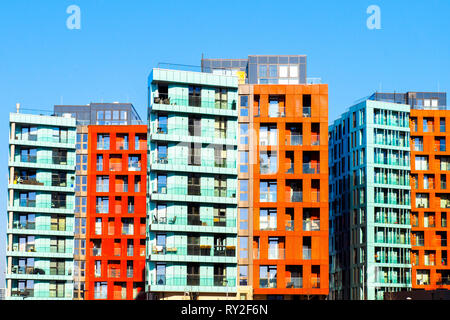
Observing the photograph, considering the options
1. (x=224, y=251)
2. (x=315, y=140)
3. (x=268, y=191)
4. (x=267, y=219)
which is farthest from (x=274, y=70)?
(x=224, y=251)

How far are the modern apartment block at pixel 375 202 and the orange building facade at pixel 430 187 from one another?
4.40 meters

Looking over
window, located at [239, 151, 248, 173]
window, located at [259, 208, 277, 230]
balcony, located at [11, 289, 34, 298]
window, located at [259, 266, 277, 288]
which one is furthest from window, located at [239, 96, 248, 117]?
balcony, located at [11, 289, 34, 298]

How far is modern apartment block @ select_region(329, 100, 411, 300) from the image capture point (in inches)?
5728

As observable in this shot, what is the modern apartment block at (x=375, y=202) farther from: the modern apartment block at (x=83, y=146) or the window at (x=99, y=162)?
the window at (x=99, y=162)

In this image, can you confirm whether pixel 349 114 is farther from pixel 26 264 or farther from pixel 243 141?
pixel 26 264

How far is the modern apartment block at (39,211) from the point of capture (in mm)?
129375

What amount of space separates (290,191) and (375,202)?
40.6 metres

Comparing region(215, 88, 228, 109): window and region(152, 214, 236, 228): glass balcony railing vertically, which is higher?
region(215, 88, 228, 109): window

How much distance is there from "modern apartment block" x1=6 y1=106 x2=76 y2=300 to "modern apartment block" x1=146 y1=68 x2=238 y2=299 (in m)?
28.4

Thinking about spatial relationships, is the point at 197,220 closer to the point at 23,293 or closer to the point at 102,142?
the point at 23,293

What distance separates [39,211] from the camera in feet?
427

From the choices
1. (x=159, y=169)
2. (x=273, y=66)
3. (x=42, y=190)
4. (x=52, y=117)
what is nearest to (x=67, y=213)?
(x=42, y=190)

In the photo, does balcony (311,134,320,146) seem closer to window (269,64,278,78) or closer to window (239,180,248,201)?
window (239,180,248,201)
